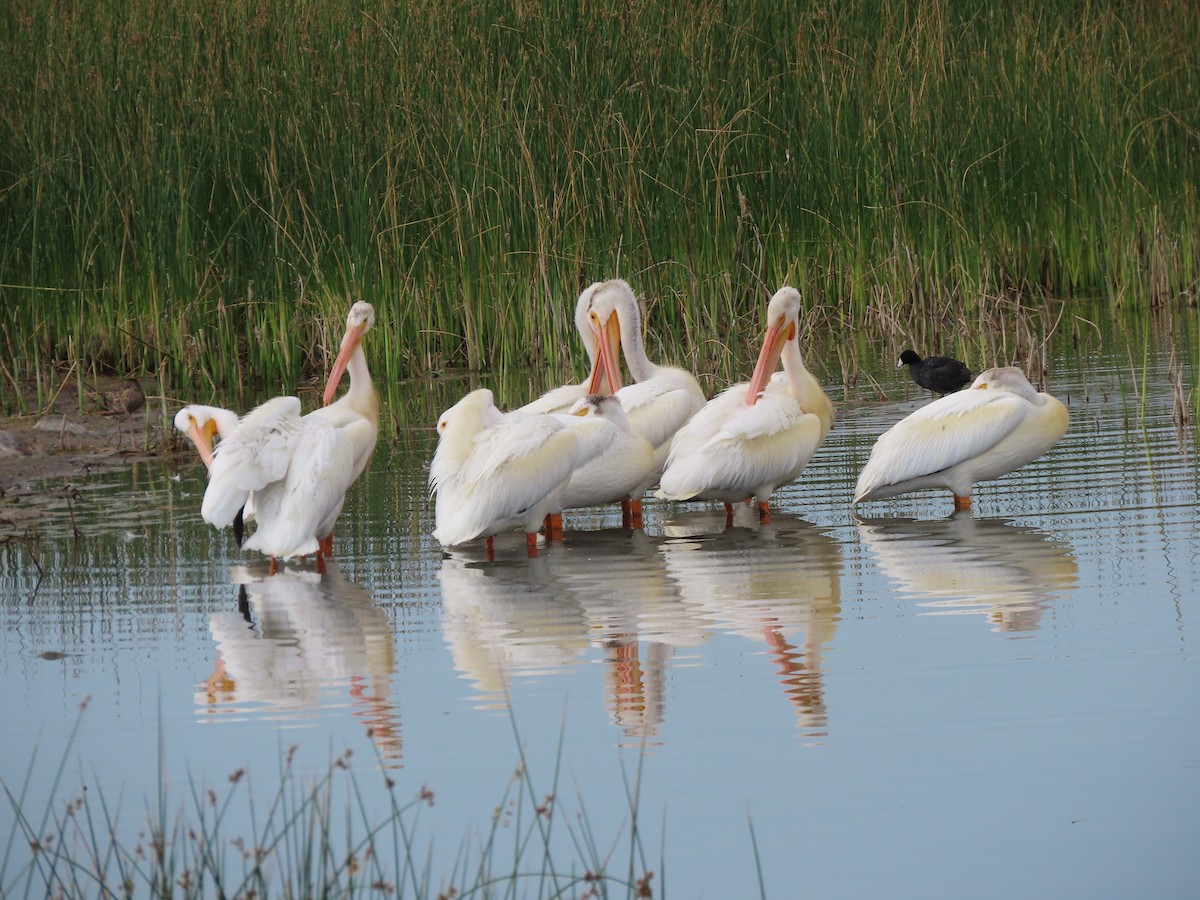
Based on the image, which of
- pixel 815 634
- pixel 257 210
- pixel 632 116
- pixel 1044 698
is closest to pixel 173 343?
pixel 257 210

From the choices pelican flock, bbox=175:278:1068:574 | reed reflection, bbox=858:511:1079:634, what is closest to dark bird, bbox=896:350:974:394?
pelican flock, bbox=175:278:1068:574

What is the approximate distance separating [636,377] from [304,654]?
158 inches

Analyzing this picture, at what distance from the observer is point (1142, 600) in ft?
17.7

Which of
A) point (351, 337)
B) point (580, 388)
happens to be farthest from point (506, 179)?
point (580, 388)

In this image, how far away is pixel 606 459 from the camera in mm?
7234

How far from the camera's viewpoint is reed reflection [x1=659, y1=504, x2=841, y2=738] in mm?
4789

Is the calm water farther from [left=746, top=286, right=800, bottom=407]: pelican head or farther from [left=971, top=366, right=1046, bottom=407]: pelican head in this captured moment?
[left=746, top=286, right=800, bottom=407]: pelican head

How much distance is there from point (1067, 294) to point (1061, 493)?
19.6 feet

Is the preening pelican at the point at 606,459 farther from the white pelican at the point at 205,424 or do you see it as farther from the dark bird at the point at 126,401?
the dark bird at the point at 126,401


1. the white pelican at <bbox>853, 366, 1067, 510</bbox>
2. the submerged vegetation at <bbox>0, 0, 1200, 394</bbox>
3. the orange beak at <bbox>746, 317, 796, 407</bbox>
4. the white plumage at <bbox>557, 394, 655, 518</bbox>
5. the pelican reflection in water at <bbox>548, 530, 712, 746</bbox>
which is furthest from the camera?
the submerged vegetation at <bbox>0, 0, 1200, 394</bbox>

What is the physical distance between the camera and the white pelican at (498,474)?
21.9 ft

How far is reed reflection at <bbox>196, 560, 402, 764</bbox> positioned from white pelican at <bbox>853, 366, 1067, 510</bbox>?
2.21 metres

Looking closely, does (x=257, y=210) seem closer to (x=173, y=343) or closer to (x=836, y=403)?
(x=173, y=343)

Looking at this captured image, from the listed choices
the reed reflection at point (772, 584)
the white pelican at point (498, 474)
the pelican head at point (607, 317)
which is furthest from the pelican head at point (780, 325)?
the white pelican at point (498, 474)
